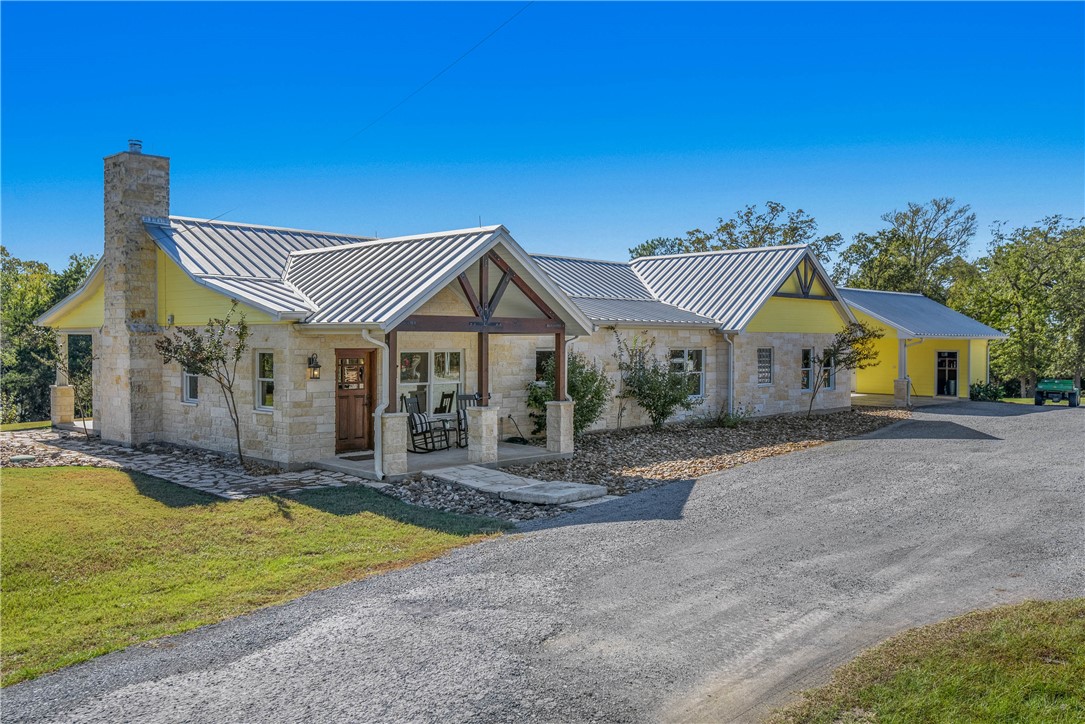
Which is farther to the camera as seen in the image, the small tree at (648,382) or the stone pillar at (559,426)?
the small tree at (648,382)

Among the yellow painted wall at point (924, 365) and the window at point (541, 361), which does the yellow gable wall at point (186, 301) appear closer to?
the window at point (541, 361)

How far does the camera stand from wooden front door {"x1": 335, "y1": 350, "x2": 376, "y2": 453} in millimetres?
15039

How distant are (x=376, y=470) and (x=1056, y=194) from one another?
40860 millimetres

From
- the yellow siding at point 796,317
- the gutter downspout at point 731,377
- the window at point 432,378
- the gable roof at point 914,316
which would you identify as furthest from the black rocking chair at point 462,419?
the gable roof at point 914,316

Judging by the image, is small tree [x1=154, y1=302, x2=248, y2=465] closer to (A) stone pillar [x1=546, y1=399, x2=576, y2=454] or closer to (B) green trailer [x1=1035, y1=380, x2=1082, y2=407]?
(A) stone pillar [x1=546, y1=399, x2=576, y2=454]

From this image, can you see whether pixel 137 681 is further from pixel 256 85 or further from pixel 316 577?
pixel 256 85

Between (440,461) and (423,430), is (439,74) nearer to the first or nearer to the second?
(423,430)

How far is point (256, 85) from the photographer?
17.4m

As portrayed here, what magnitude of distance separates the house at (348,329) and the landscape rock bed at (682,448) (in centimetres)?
88

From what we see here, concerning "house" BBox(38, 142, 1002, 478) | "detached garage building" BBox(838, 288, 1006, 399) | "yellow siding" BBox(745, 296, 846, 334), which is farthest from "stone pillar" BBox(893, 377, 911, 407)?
"house" BBox(38, 142, 1002, 478)

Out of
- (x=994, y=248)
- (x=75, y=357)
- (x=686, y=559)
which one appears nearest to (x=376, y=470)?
(x=686, y=559)

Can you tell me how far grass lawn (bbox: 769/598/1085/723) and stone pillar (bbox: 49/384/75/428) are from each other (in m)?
21.2

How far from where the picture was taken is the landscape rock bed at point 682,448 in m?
14.1

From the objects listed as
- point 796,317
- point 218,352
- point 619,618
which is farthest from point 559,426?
point 796,317
